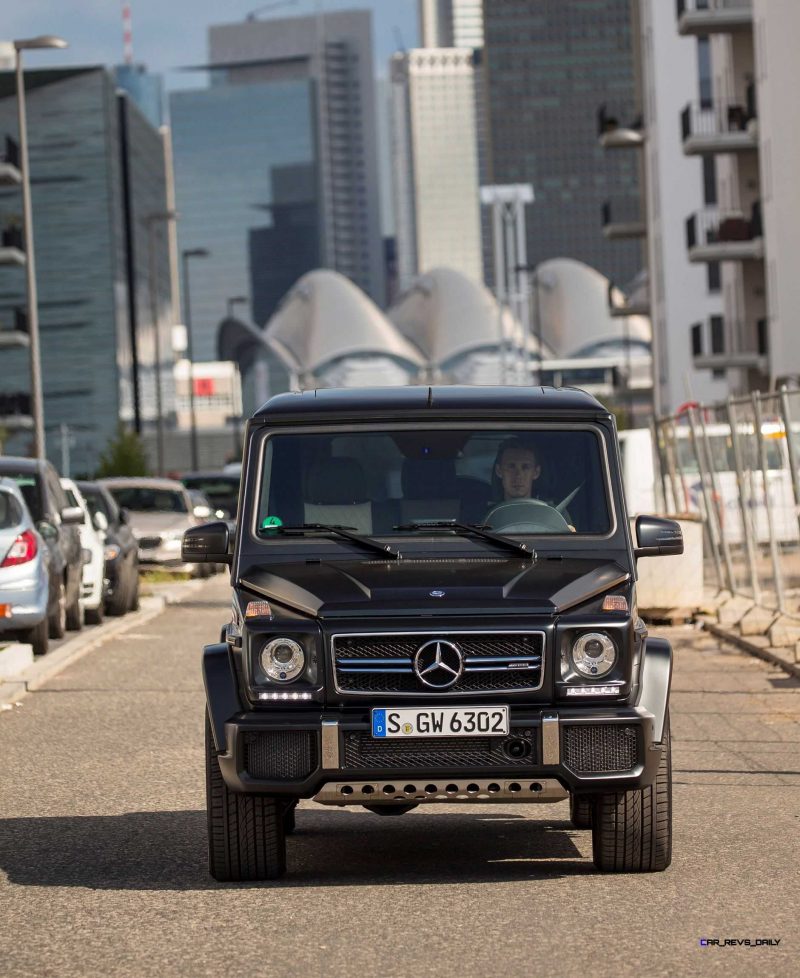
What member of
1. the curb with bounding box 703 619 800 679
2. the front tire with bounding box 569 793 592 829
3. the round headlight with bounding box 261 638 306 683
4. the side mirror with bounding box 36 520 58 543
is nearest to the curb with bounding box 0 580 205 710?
the side mirror with bounding box 36 520 58 543

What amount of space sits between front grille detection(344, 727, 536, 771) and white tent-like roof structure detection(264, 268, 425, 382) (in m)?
149

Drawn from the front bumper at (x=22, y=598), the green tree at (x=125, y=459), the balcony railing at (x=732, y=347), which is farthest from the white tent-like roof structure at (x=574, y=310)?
the front bumper at (x=22, y=598)

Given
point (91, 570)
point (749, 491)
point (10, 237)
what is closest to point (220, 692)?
point (749, 491)

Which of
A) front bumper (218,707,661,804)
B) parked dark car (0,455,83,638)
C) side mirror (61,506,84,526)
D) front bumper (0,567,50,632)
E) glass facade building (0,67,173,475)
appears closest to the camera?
front bumper (218,707,661,804)

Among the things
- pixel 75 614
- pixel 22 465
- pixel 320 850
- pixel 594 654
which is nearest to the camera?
pixel 594 654

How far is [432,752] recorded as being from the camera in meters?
7.04

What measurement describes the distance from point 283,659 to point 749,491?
47.7ft

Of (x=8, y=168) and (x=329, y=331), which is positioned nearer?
(x=8, y=168)

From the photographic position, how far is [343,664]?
23.3ft

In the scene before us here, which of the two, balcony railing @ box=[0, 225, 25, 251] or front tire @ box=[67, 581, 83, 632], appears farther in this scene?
balcony railing @ box=[0, 225, 25, 251]

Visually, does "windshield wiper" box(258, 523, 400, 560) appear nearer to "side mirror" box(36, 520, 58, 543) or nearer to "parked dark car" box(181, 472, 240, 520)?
"side mirror" box(36, 520, 58, 543)

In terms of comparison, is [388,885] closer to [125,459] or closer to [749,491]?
[749,491]

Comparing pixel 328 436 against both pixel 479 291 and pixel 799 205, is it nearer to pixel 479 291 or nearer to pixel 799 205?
pixel 799 205

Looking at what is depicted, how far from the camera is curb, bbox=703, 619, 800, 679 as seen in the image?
52.5ft
